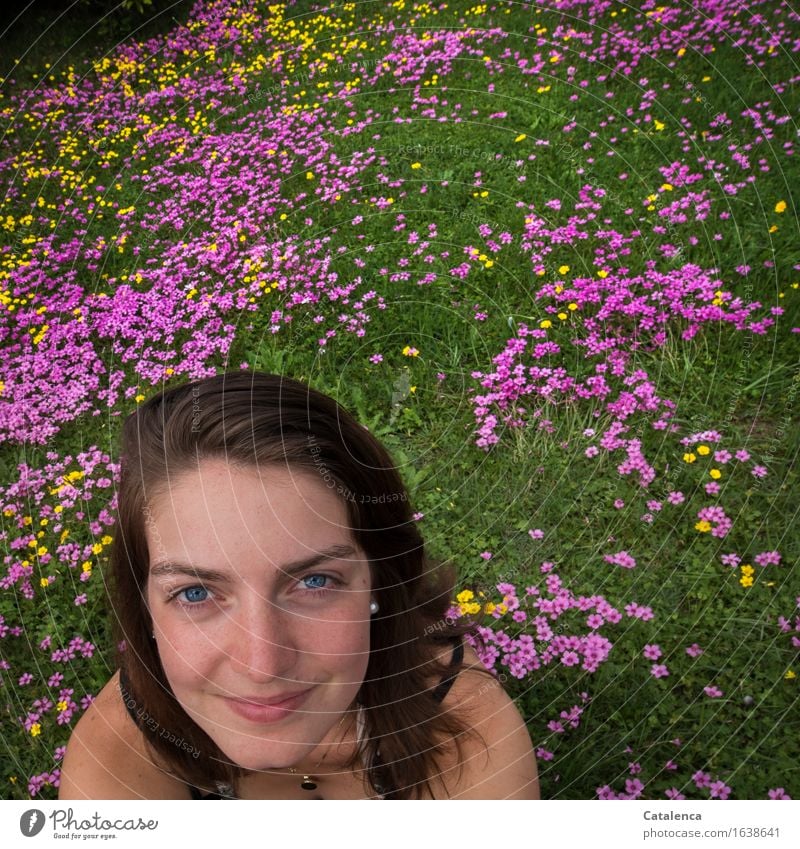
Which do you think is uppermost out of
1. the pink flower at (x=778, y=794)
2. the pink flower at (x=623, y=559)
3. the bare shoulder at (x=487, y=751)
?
the pink flower at (x=623, y=559)

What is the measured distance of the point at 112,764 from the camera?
960 mm

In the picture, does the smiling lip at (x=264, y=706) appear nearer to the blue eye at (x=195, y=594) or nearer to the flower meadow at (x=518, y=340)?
the blue eye at (x=195, y=594)

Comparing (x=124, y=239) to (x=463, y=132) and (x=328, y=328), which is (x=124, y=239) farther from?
(x=463, y=132)

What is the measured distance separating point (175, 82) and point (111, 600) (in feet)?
5.47

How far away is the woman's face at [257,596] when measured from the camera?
78 centimetres

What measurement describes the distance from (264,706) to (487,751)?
444mm

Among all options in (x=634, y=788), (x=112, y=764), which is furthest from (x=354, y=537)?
(x=634, y=788)

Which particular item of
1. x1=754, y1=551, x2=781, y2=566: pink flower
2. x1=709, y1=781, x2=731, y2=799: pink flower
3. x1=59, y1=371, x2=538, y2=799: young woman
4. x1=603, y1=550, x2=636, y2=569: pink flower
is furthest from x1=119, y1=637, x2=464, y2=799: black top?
x1=754, y1=551, x2=781, y2=566: pink flower

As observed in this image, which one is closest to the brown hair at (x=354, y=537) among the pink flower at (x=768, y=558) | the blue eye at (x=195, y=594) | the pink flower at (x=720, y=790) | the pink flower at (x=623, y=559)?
the blue eye at (x=195, y=594)

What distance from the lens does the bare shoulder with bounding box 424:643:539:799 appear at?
99 centimetres

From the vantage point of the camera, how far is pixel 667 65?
1.61 metres

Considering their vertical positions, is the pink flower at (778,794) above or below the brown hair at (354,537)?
below

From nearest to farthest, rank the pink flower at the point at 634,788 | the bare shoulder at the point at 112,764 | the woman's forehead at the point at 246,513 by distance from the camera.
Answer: the woman's forehead at the point at 246,513, the bare shoulder at the point at 112,764, the pink flower at the point at 634,788
